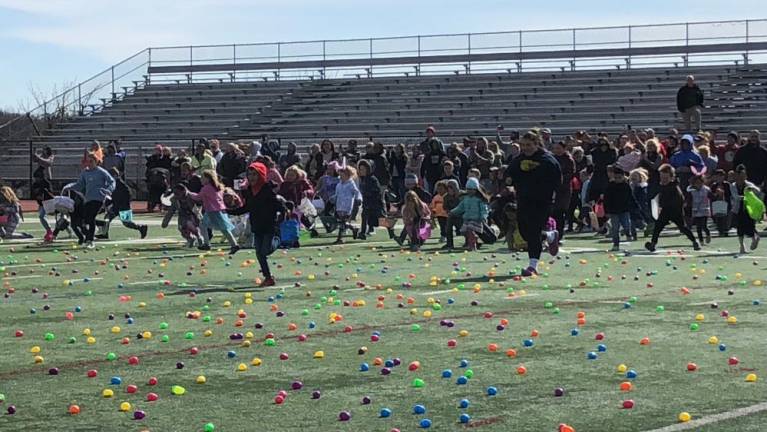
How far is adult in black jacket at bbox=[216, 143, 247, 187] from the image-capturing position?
29.1 meters

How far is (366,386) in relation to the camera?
9508 millimetres

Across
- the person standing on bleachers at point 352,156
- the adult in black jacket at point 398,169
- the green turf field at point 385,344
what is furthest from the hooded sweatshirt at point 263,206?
the adult in black jacket at point 398,169

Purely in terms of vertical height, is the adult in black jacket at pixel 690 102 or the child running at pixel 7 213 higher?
the adult in black jacket at pixel 690 102

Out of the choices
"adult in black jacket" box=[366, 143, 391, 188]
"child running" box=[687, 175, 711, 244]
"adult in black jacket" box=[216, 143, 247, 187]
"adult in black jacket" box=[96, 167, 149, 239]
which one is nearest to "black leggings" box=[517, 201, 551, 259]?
"child running" box=[687, 175, 711, 244]

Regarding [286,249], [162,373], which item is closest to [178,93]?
[286,249]

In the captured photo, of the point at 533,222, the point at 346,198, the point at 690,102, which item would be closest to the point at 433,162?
the point at 346,198

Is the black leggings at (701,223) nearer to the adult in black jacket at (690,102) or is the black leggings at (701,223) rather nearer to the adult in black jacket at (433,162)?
the adult in black jacket at (433,162)

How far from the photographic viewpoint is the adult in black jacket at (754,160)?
88.8 ft

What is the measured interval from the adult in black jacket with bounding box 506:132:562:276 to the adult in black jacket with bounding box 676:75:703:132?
17467 mm

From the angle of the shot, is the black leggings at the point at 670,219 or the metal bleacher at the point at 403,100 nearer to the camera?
the black leggings at the point at 670,219

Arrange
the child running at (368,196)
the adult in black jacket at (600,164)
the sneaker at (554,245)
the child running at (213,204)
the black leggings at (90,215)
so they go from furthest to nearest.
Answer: the child running at (368,196)
the adult in black jacket at (600,164)
the black leggings at (90,215)
the child running at (213,204)
the sneaker at (554,245)

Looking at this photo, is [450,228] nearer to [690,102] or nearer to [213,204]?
[213,204]

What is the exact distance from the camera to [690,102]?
35531mm

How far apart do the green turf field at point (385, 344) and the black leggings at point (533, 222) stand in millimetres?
438
